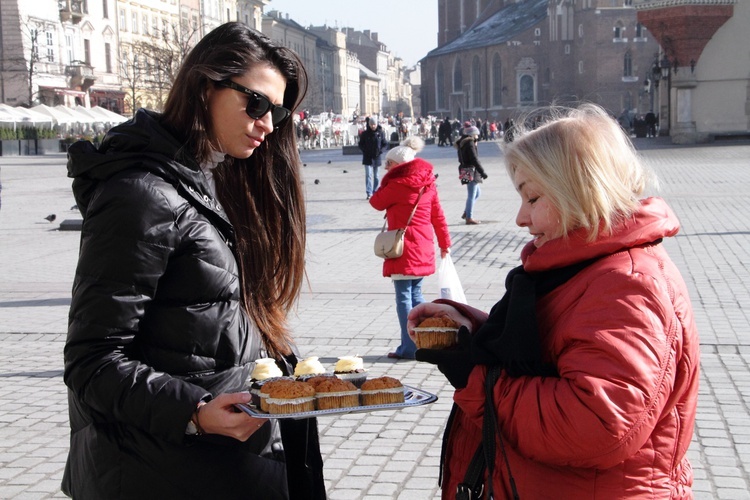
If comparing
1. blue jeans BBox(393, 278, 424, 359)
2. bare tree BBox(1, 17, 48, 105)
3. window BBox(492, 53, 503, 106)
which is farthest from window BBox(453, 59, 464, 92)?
blue jeans BBox(393, 278, 424, 359)

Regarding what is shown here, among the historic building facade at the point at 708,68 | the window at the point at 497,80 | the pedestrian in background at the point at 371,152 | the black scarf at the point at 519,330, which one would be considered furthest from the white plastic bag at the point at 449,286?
the window at the point at 497,80

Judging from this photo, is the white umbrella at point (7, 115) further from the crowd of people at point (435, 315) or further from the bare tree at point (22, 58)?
the crowd of people at point (435, 315)

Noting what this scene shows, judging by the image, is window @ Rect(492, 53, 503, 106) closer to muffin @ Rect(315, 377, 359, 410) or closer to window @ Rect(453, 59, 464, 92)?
window @ Rect(453, 59, 464, 92)

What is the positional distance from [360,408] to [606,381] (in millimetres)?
615

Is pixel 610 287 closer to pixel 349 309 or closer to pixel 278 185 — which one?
pixel 278 185

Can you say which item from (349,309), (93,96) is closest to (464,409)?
(349,309)

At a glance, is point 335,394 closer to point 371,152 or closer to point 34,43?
point 371,152

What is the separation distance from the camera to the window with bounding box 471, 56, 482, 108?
370ft

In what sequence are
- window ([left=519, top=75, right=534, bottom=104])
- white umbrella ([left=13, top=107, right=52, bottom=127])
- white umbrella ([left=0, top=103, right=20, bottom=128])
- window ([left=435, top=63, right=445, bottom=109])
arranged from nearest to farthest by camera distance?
1. white umbrella ([left=0, top=103, right=20, bottom=128])
2. white umbrella ([left=13, top=107, right=52, bottom=127])
3. window ([left=519, top=75, right=534, bottom=104])
4. window ([left=435, top=63, right=445, bottom=109])

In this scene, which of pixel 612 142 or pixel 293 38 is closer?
pixel 612 142

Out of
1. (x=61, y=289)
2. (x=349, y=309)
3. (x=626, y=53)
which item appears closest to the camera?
(x=349, y=309)

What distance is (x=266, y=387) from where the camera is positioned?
2199mm

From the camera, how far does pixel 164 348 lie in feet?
7.29

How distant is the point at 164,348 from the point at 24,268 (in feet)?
35.8
